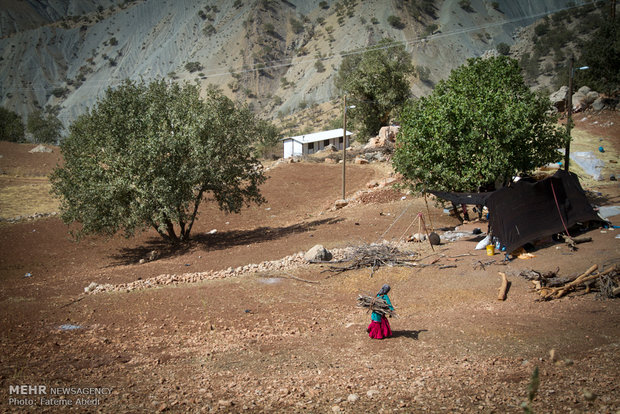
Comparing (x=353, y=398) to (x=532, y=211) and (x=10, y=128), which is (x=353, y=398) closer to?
(x=532, y=211)

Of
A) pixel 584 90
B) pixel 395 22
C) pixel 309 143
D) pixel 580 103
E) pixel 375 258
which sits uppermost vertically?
pixel 395 22

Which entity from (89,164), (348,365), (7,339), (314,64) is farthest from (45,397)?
(314,64)

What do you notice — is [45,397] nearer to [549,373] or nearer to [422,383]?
[422,383]

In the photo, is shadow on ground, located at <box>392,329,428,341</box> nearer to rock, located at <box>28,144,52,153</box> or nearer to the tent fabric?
the tent fabric

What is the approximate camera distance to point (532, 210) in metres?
13.8

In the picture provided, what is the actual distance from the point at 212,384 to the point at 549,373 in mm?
5597

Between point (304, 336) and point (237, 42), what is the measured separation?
114 metres

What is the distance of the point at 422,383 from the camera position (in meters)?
7.29

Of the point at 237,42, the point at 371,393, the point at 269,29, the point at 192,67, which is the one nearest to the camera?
the point at 371,393

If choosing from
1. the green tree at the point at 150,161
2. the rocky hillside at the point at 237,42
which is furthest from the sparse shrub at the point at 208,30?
the green tree at the point at 150,161

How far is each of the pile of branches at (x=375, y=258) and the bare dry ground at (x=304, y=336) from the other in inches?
13.2

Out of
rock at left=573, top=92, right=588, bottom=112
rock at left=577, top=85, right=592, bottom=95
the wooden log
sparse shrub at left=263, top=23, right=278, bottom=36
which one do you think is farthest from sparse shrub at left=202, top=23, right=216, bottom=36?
the wooden log

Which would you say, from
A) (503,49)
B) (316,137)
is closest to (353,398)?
(316,137)

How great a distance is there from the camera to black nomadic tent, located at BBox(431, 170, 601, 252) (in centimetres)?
1359
